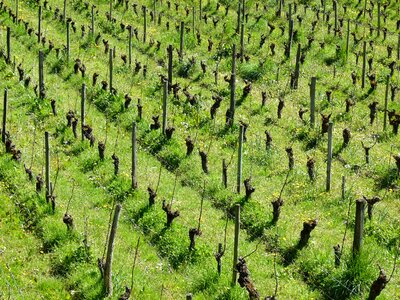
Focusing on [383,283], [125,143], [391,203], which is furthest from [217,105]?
[383,283]

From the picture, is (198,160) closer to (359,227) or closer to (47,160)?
(47,160)

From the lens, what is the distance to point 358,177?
16812mm

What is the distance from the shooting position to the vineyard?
12391 mm

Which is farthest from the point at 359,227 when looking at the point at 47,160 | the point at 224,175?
the point at 47,160

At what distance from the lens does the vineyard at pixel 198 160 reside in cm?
1239

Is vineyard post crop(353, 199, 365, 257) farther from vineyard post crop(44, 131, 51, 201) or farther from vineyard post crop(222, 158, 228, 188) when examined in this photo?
vineyard post crop(44, 131, 51, 201)

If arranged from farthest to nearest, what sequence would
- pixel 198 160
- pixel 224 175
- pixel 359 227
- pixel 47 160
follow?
pixel 198 160
pixel 224 175
pixel 47 160
pixel 359 227

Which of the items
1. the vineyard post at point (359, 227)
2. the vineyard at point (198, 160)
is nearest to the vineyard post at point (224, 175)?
the vineyard at point (198, 160)

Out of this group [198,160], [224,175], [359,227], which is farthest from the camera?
[198,160]

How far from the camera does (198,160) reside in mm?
17094

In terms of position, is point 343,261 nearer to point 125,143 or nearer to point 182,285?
point 182,285

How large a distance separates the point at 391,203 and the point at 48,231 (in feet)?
26.1

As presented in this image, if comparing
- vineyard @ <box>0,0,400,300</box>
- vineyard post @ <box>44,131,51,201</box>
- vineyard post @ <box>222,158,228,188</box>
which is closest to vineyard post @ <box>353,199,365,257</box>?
vineyard @ <box>0,0,400,300</box>

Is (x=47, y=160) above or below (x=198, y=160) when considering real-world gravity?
above
